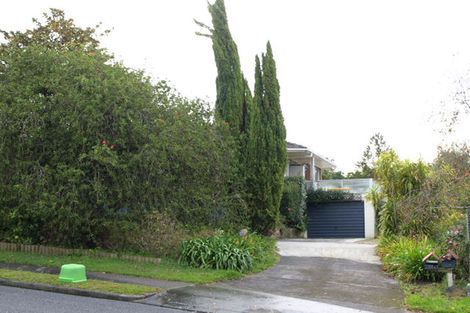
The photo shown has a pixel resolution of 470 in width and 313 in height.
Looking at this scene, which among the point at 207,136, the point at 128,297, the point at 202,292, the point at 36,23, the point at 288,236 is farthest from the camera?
the point at 288,236

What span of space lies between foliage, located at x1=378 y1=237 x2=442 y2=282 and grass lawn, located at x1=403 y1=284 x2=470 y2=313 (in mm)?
566

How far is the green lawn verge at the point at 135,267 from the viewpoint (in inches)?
420

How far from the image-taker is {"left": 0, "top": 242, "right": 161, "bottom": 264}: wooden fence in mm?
12433

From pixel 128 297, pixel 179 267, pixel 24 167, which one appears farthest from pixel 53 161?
pixel 128 297

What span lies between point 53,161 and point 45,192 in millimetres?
897

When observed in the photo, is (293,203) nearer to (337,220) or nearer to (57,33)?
(337,220)

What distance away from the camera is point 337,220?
26.8 m

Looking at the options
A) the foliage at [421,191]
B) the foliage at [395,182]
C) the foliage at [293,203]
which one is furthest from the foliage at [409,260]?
the foliage at [293,203]

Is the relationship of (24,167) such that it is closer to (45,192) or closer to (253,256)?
(45,192)

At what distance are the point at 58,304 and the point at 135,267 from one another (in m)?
3.45

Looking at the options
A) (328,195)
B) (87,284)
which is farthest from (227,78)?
(87,284)

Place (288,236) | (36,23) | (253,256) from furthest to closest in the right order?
1. (288,236)
2. (36,23)
3. (253,256)

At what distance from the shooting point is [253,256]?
1309cm

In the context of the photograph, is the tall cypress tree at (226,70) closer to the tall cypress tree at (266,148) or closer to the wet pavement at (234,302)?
the tall cypress tree at (266,148)
